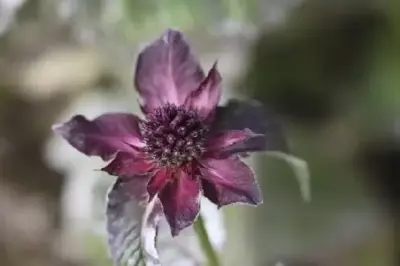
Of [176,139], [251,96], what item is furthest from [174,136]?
[251,96]

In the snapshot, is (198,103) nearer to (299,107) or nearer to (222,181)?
(222,181)

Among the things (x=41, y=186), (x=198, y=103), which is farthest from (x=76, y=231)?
(x=198, y=103)

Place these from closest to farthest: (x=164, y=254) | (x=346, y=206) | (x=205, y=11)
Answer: (x=164, y=254), (x=205, y=11), (x=346, y=206)

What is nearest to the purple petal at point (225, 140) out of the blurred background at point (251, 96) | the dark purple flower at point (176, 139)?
the dark purple flower at point (176, 139)

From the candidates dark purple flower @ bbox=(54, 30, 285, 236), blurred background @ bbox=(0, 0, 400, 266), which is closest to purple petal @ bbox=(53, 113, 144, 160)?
dark purple flower @ bbox=(54, 30, 285, 236)

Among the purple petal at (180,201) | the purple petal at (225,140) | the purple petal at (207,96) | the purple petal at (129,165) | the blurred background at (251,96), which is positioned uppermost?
the purple petal at (207,96)

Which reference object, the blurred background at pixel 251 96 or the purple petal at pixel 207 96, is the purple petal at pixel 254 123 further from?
the blurred background at pixel 251 96
